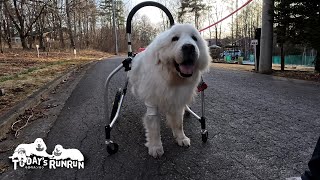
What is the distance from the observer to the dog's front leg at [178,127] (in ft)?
11.0

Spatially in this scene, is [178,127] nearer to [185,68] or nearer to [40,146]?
[185,68]

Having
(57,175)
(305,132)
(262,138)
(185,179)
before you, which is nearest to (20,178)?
(57,175)

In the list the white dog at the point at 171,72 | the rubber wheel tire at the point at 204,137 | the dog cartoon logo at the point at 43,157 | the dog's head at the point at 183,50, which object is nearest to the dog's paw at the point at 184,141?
the white dog at the point at 171,72

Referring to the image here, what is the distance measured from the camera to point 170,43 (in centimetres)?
297

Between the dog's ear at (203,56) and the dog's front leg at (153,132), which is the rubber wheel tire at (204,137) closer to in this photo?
the dog's front leg at (153,132)

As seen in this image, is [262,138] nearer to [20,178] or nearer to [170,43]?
[170,43]

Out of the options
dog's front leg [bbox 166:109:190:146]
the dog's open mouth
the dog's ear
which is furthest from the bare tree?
the dog's open mouth

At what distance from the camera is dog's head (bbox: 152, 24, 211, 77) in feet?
9.30

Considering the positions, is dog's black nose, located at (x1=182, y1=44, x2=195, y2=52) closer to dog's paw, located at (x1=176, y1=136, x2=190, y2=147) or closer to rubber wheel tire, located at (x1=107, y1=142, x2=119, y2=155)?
dog's paw, located at (x1=176, y1=136, x2=190, y2=147)

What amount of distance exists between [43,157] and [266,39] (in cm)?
1016

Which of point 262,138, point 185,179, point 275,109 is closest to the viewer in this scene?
point 185,179

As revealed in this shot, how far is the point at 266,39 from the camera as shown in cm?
1138

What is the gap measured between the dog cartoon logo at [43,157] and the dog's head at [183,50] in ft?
4.40

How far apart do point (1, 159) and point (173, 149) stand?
1.81m
